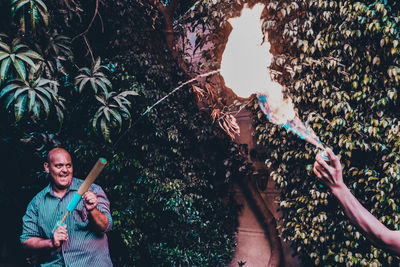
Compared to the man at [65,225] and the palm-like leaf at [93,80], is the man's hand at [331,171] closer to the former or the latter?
the man at [65,225]

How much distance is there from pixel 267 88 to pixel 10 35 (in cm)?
305

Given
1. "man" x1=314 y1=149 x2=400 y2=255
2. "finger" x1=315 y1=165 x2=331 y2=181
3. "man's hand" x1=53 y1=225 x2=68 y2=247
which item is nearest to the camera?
"man" x1=314 y1=149 x2=400 y2=255

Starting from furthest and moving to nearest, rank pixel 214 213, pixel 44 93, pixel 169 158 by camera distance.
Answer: pixel 214 213 < pixel 169 158 < pixel 44 93

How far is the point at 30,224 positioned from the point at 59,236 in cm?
51

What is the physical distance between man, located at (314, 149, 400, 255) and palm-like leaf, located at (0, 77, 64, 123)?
8.80ft

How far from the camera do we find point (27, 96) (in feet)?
10.9

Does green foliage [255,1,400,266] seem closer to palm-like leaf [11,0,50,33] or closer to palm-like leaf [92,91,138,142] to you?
palm-like leaf [92,91,138,142]

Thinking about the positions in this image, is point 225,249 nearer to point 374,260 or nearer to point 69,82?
point 374,260

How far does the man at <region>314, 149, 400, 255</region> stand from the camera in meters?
1.93

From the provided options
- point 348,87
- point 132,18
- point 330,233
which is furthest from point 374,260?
point 132,18

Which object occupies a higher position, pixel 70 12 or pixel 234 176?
pixel 70 12

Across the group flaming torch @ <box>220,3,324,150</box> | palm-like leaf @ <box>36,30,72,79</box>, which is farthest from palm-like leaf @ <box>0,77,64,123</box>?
flaming torch @ <box>220,3,324,150</box>

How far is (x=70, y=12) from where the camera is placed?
4816 millimetres

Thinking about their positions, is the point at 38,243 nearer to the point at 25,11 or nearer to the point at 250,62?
the point at 25,11
